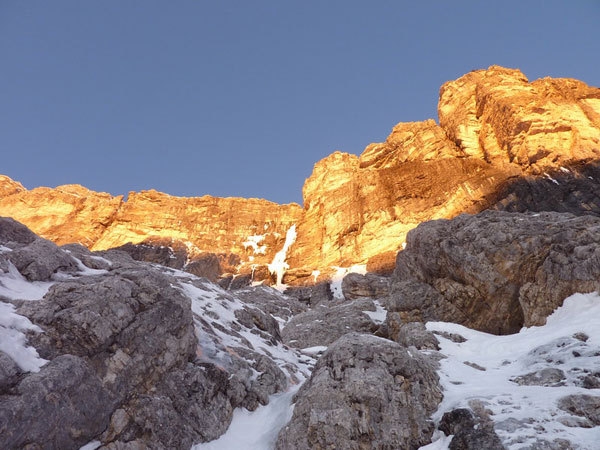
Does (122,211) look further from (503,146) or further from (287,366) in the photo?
(287,366)

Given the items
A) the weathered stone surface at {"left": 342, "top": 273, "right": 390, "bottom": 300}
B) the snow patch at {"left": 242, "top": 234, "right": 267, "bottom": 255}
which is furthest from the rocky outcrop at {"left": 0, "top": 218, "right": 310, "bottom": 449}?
the snow patch at {"left": 242, "top": 234, "right": 267, "bottom": 255}

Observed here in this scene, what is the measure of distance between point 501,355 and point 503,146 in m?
72.7

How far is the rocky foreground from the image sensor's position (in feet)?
40.0

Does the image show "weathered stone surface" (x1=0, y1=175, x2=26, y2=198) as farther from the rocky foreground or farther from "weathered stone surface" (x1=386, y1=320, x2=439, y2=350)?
"weathered stone surface" (x1=386, y1=320, x2=439, y2=350)

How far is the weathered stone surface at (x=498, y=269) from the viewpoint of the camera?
24.1m

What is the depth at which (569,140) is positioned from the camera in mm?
72625

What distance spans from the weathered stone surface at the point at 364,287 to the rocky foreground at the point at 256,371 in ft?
106

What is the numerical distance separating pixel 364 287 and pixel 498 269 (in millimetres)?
31576

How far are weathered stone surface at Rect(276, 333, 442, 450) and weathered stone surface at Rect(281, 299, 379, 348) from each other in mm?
23858

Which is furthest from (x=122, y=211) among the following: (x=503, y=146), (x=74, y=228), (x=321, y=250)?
(x=503, y=146)

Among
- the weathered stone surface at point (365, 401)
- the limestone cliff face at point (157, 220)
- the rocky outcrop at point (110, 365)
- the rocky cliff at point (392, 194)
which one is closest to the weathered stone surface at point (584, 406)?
the weathered stone surface at point (365, 401)

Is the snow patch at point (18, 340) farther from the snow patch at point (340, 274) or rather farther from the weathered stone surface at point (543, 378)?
the snow patch at point (340, 274)

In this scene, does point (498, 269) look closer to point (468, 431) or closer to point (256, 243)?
point (468, 431)

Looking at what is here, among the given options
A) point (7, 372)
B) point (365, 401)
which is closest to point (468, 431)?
point (365, 401)
